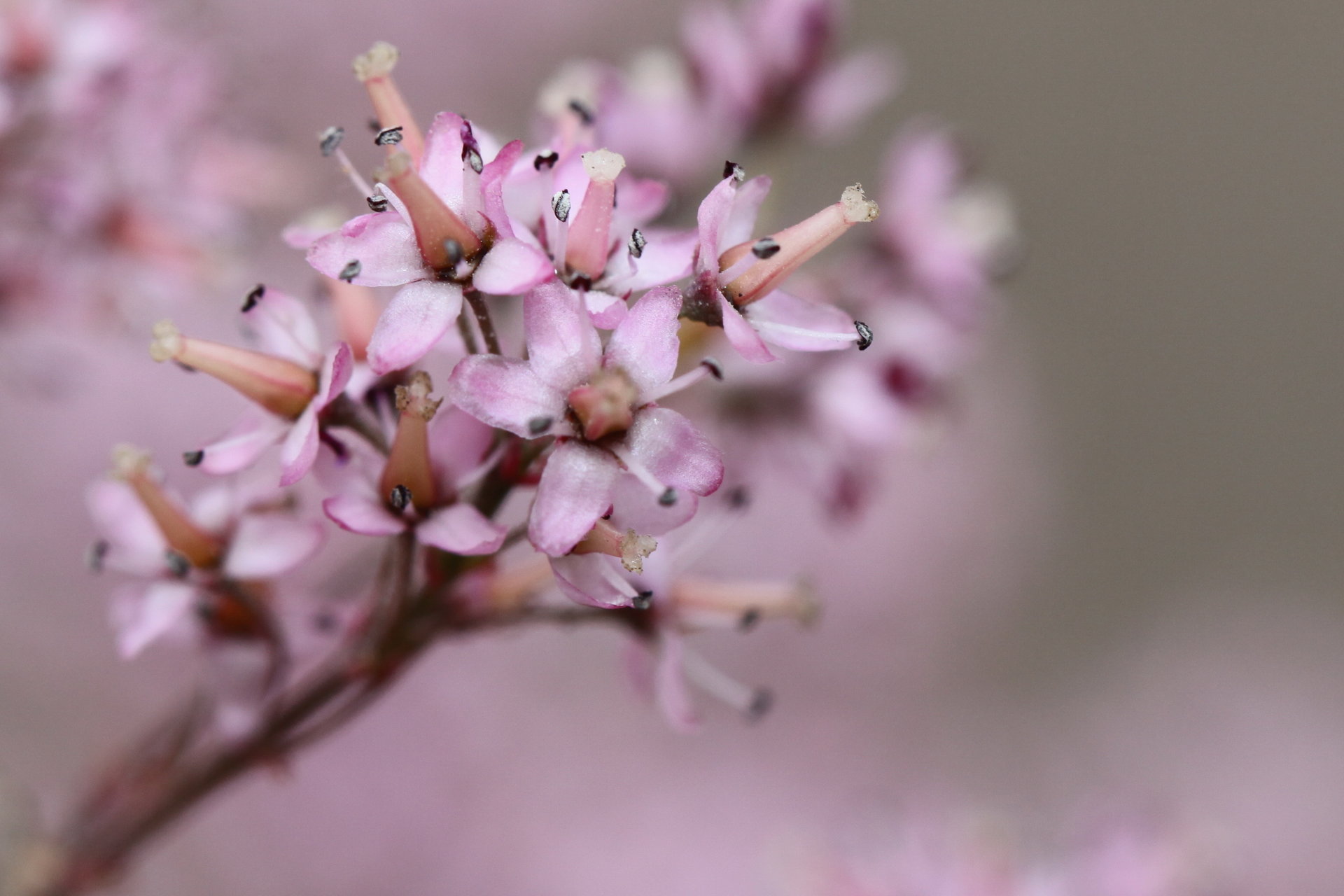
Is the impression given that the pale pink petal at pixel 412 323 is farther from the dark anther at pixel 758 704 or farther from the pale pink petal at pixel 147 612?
the dark anther at pixel 758 704

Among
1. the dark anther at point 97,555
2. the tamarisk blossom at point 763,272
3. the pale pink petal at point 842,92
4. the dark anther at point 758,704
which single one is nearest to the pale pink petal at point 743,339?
the tamarisk blossom at point 763,272

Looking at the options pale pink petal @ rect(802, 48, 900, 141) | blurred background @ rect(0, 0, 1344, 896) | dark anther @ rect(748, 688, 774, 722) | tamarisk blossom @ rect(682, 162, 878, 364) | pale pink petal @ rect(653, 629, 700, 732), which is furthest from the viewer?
blurred background @ rect(0, 0, 1344, 896)

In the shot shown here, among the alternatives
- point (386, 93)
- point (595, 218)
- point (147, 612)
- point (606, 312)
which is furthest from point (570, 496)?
point (147, 612)

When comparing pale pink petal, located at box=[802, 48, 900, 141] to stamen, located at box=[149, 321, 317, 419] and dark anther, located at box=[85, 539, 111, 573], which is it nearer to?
stamen, located at box=[149, 321, 317, 419]

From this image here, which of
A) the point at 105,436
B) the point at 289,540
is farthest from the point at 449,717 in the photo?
the point at 289,540

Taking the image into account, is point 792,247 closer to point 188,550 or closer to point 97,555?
point 188,550

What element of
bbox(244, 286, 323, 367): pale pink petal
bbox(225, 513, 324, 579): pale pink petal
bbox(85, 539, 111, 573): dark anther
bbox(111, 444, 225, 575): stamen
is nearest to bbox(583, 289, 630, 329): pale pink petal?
bbox(244, 286, 323, 367): pale pink petal
